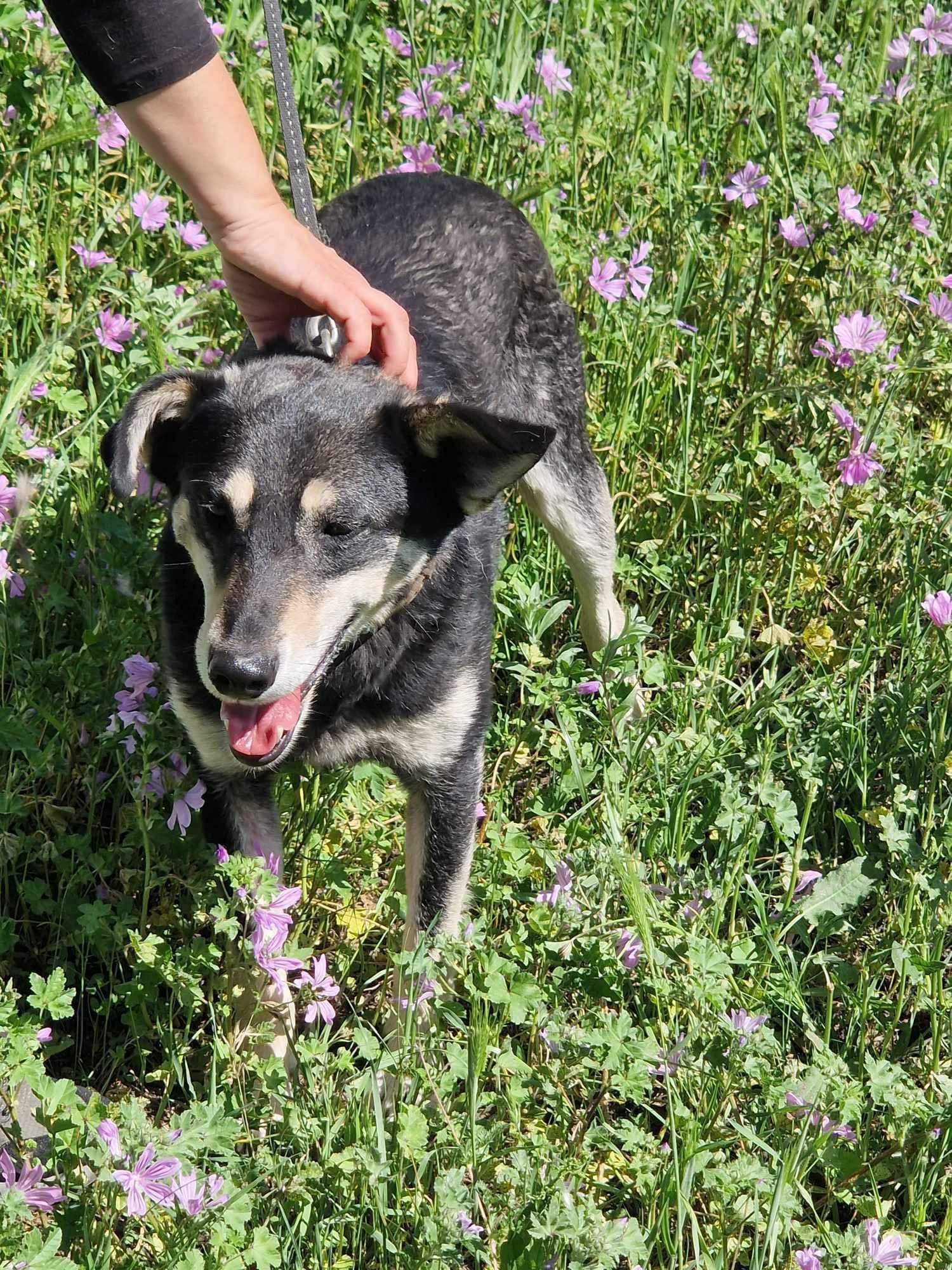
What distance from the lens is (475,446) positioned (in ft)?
9.49

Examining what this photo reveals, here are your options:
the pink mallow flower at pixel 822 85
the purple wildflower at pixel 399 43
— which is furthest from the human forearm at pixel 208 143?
the pink mallow flower at pixel 822 85

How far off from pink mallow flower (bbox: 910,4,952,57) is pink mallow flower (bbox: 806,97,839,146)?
351mm

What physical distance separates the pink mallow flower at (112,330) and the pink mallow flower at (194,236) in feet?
1.26

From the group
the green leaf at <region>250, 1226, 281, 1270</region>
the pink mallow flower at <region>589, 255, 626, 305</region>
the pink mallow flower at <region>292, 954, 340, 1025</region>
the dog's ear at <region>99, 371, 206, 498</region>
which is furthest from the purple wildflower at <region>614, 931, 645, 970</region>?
the pink mallow flower at <region>589, 255, 626, 305</region>

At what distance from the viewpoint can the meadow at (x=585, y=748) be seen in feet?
8.15

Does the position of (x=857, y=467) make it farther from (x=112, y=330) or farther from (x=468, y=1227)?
(x=468, y=1227)

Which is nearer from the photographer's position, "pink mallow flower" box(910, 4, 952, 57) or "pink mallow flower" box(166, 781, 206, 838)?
"pink mallow flower" box(166, 781, 206, 838)

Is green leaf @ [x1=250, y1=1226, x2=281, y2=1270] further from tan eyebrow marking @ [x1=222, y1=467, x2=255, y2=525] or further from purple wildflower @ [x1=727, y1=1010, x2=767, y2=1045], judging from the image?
tan eyebrow marking @ [x1=222, y1=467, x2=255, y2=525]

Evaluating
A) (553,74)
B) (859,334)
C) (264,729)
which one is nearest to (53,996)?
(264,729)

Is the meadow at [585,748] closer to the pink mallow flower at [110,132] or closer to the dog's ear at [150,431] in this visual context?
the pink mallow flower at [110,132]

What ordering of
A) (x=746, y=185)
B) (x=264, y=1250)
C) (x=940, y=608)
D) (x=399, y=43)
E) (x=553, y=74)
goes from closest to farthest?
(x=264, y=1250)
(x=940, y=608)
(x=746, y=185)
(x=553, y=74)
(x=399, y=43)

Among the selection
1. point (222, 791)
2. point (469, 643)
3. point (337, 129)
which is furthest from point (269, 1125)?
point (337, 129)

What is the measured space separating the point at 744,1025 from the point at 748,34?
4.14 metres

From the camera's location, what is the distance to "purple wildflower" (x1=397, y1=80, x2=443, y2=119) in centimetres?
468
